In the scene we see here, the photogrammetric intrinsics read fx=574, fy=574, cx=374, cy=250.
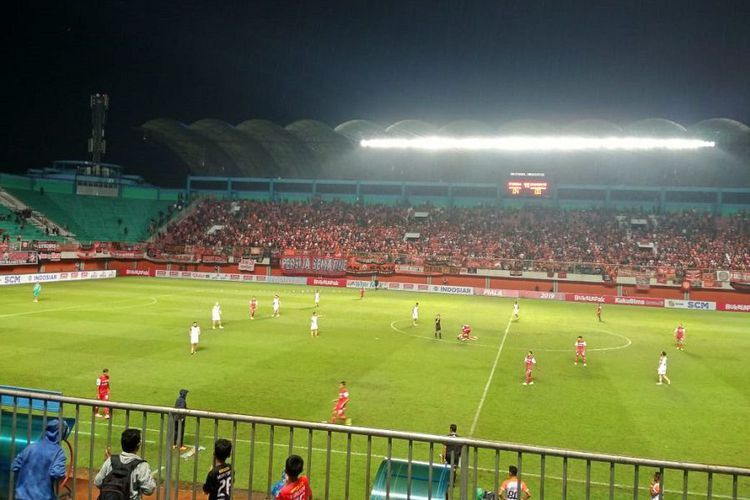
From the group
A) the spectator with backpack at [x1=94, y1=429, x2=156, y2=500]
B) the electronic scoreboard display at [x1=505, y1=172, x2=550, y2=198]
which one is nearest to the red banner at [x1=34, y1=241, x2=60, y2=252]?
the electronic scoreboard display at [x1=505, y1=172, x2=550, y2=198]

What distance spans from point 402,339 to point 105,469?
23.8m

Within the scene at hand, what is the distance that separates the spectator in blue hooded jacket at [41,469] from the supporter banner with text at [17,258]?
50.7 m

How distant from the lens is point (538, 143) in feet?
202

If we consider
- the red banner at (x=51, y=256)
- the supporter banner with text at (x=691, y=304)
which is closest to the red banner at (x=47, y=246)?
the red banner at (x=51, y=256)

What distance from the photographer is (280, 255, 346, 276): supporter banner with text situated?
60.1 meters

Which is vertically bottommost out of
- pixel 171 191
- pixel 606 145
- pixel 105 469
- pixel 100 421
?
pixel 100 421

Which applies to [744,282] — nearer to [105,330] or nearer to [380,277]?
[380,277]

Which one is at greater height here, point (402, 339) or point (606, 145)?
point (606, 145)

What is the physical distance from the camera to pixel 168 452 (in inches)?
239

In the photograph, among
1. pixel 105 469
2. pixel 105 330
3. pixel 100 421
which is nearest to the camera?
pixel 105 469

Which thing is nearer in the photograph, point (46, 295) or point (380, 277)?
point (46, 295)

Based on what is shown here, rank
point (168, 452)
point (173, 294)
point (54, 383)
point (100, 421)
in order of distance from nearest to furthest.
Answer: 1. point (168, 452)
2. point (100, 421)
3. point (54, 383)
4. point (173, 294)

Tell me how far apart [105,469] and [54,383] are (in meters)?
14.8

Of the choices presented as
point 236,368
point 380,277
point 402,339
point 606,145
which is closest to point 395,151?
point 380,277
